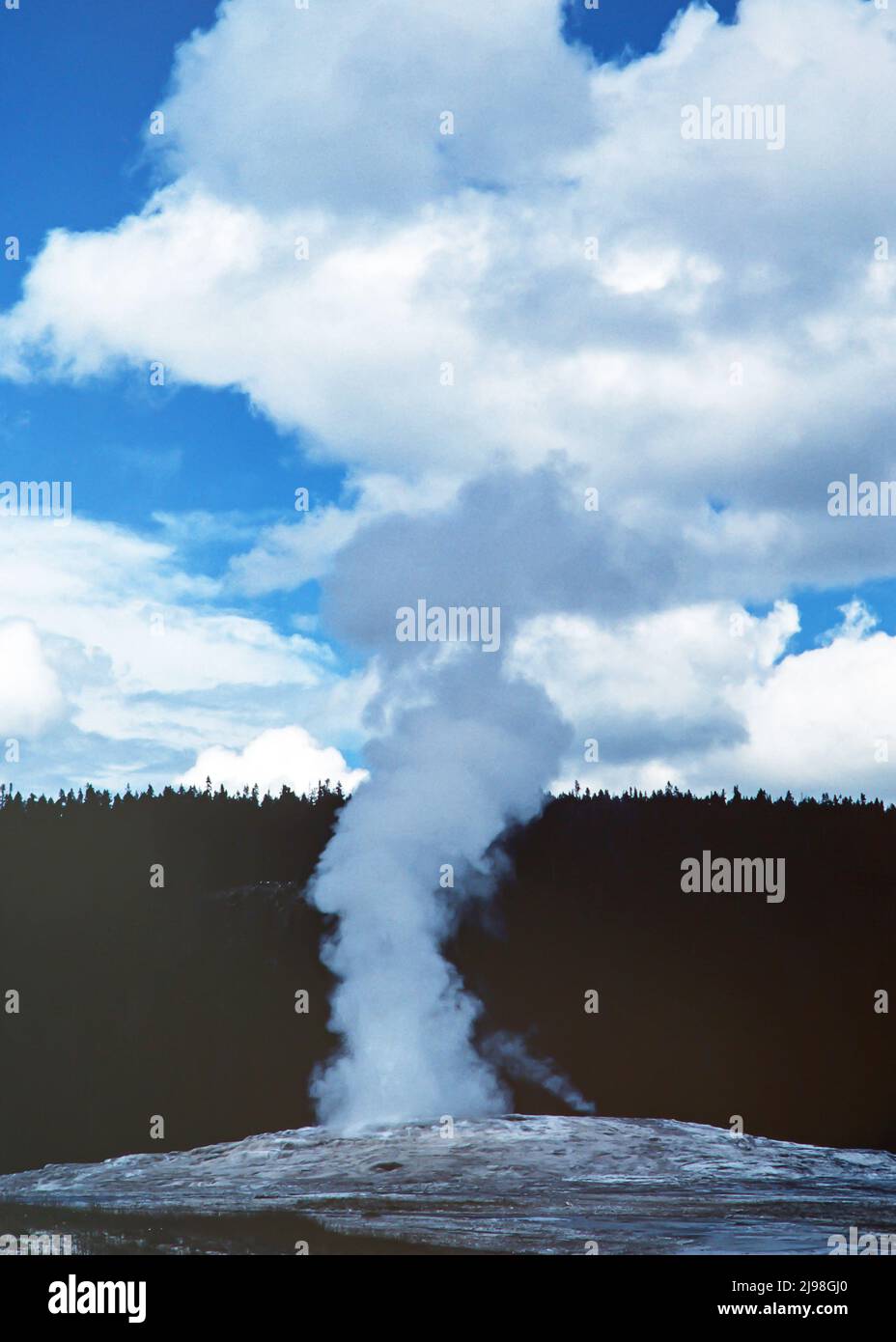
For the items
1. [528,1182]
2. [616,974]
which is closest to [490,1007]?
[616,974]

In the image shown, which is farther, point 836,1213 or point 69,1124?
point 69,1124

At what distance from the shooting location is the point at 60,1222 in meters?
25.3

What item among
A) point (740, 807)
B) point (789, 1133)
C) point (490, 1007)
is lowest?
point (789, 1133)

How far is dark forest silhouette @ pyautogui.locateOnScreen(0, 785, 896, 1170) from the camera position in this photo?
5734 centimetres

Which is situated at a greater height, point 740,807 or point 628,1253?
point 740,807

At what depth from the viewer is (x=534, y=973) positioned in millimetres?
61281

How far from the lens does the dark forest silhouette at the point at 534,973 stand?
2258 inches

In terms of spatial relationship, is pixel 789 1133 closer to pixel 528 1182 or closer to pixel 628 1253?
pixel 528 1182

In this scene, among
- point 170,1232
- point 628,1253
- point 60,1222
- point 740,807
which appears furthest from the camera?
point 740,807
